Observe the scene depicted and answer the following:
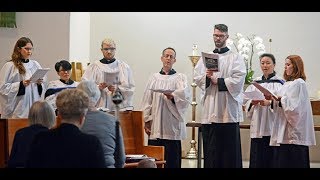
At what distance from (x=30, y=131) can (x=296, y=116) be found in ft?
11.2

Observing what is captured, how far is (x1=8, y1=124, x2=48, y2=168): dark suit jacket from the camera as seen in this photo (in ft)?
16.8

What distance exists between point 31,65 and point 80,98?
3.89 meters

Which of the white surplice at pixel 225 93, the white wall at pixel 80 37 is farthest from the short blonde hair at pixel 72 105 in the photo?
the white wall at pixel 80 37

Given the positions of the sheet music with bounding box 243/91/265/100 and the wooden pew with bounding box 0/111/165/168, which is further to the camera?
the sheet music with bounding box 243/91/265/100

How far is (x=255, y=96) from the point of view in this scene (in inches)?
311

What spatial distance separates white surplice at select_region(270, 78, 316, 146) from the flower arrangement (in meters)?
3.59

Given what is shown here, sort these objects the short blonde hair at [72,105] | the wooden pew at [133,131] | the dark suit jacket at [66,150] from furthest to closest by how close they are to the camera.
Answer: the wooden pew at [133,131] < the short blonde hair at [72,105] < the dark suit jacket at [66,150]

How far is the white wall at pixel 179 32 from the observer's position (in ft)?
38.5

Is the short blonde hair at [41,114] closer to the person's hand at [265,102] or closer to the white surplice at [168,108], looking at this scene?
the person's hand at [265,102]

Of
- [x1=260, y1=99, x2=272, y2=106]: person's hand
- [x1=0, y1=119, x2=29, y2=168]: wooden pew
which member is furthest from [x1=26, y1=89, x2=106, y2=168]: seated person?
[x1=260, y1=99, x2=272, y2=106]: person's hand

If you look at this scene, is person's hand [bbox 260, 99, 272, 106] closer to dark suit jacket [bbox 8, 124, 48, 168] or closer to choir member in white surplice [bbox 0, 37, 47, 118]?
choir member in white surplice [bbox 0, 37, 47, 118]

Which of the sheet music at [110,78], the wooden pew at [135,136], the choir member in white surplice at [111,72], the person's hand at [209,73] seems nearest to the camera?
the wooden pew at [135,136]

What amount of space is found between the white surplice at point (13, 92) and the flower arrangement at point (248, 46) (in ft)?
13.5

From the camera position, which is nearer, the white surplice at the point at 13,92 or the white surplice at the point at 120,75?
the white surplice at the point at 13,92
